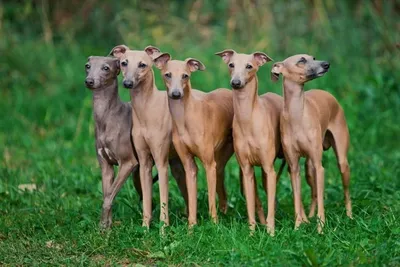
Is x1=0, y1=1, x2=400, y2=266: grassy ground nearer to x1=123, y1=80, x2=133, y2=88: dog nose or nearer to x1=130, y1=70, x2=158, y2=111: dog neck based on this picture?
x1=130, y1=70, x2=158, y2=111: dog neck

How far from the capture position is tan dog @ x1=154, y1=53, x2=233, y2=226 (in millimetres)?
7667

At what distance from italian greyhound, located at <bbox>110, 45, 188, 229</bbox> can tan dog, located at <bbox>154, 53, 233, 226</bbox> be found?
5.4 inches

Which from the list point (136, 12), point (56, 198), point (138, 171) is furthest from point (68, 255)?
point (136, 12)

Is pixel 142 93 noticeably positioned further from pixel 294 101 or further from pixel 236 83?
pixel 294 101

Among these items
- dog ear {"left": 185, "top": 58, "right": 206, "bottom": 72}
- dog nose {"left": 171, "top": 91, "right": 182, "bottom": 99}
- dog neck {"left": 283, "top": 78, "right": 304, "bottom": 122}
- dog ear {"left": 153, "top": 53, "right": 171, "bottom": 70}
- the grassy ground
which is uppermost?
dog ear {"left": 153, "top": 53, "right": 171, "bottom": 70}

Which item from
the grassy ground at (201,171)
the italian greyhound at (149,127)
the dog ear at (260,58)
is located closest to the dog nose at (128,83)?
the italian greyhound at (149,127)

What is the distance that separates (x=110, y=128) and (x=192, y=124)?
0.80 meters

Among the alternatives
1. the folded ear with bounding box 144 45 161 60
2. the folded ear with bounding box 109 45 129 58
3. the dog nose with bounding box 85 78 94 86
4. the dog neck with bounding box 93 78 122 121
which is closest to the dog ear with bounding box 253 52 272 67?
the folded ear with bounding box 144 45 161 60

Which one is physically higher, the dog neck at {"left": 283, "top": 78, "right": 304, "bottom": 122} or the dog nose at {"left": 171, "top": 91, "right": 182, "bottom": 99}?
the dog nose at {"left": 171, "top": 91, "right": 182, "bottom": 99}

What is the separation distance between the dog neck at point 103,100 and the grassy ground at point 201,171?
1.03 metres

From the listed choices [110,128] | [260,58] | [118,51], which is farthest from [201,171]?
[260,58]

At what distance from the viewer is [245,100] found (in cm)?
762

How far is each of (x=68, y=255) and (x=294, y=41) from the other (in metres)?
7.60

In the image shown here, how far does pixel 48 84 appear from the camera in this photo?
1429cm
